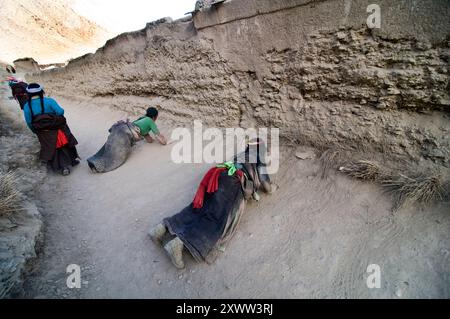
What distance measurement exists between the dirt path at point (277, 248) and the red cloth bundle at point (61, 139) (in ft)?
2.97

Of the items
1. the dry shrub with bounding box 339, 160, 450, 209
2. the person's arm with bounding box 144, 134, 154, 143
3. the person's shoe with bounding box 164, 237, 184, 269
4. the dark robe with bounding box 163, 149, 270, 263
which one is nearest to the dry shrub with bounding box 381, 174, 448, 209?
the dry shrub with bounding box 339, 160, 450, 209

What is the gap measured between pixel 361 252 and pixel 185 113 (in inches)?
121

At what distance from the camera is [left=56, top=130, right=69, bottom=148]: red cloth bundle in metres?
3.43

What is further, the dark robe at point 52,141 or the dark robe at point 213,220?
the dark robe at point 52,141

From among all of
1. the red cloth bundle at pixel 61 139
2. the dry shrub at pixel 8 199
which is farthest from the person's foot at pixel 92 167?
the dry shrub at pixel 8 199

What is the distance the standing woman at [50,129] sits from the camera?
321 cm

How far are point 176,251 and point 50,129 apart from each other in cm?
272

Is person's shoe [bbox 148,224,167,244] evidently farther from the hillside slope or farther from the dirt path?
the hillside slope

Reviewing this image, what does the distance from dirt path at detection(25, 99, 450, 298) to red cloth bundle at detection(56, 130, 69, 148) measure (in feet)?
2.97

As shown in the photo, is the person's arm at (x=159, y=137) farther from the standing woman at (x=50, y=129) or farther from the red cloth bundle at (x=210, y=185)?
the red cloth bundle at (x=210, y=185)

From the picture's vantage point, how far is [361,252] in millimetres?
1833

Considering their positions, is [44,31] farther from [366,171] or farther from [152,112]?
[366,171]

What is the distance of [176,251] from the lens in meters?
1.92
